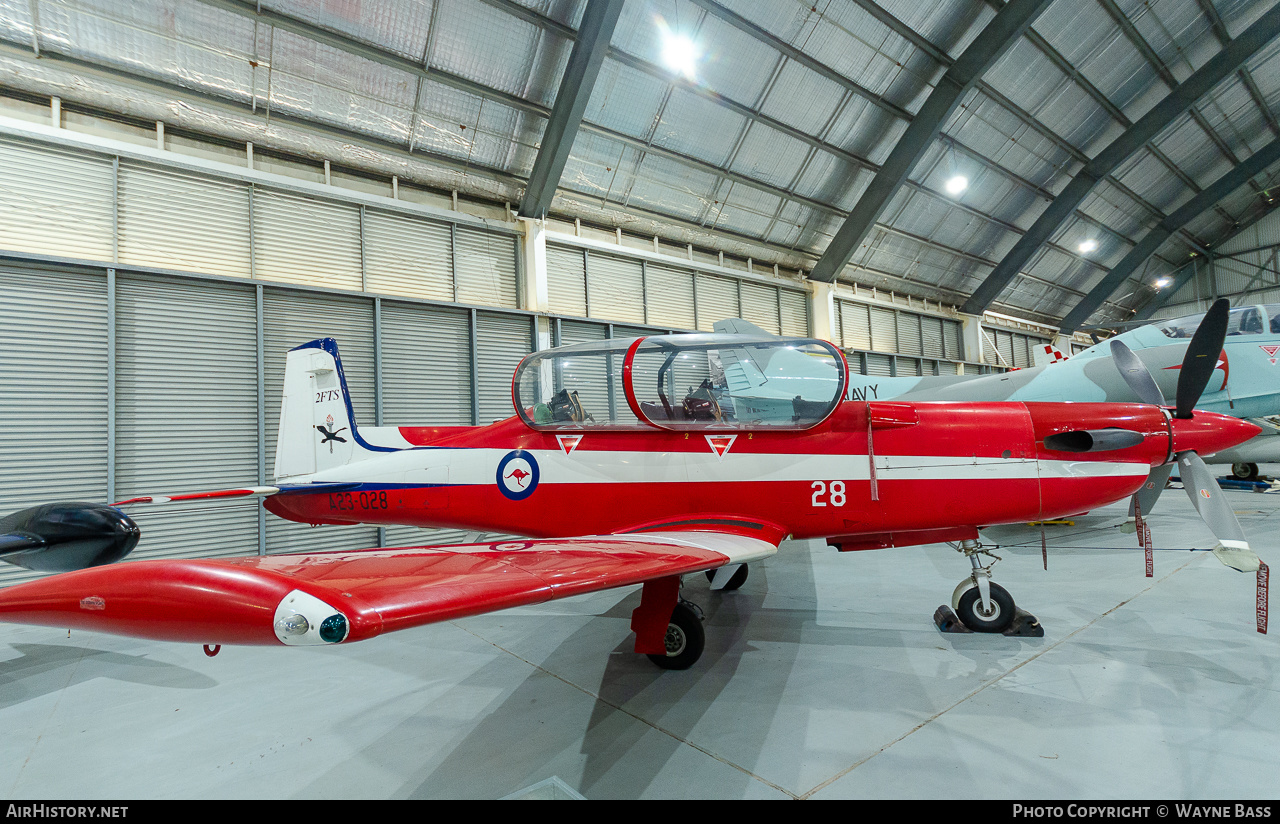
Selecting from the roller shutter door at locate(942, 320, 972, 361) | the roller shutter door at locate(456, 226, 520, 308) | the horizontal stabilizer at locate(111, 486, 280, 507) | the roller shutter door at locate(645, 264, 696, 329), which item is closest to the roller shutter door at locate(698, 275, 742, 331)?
the roller shutter door at locate(645, 264, 696, 329)

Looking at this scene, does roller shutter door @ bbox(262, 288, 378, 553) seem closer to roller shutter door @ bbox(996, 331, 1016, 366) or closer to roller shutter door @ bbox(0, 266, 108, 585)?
roller shutter door @ bbox(0, 266, 108, 585)

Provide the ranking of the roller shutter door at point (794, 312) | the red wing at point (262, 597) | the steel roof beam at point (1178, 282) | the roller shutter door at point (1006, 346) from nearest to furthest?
1. the red wing at point (262, 597)
2. the roller shutter door at point (794, 312)
3. the roller shutter door at point (1006, 346)
4. the steel roof beam at point (1178, 282)

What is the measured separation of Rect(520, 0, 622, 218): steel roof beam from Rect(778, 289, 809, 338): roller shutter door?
19.5 ft

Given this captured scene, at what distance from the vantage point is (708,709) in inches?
101

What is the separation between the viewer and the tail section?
453 cm

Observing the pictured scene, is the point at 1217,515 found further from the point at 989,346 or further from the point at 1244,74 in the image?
the point at 1244,74

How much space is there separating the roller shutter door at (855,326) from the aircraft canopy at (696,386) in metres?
9.76

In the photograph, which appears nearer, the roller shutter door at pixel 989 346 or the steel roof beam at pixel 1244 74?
the steel roof beam at pixel 1244 74

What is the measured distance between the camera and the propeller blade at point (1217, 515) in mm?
2721

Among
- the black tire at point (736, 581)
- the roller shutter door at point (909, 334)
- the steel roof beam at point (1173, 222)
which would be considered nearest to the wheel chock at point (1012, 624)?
the black tire at point (736, 581)

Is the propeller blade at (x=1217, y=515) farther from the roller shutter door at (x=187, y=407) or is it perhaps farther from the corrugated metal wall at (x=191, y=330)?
the roller shutter door at (x=187, y=407)

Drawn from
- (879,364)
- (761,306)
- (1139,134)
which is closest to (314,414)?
(761,306)

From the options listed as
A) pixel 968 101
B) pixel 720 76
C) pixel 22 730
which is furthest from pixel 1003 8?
pixel 22 730

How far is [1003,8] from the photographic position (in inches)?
331
